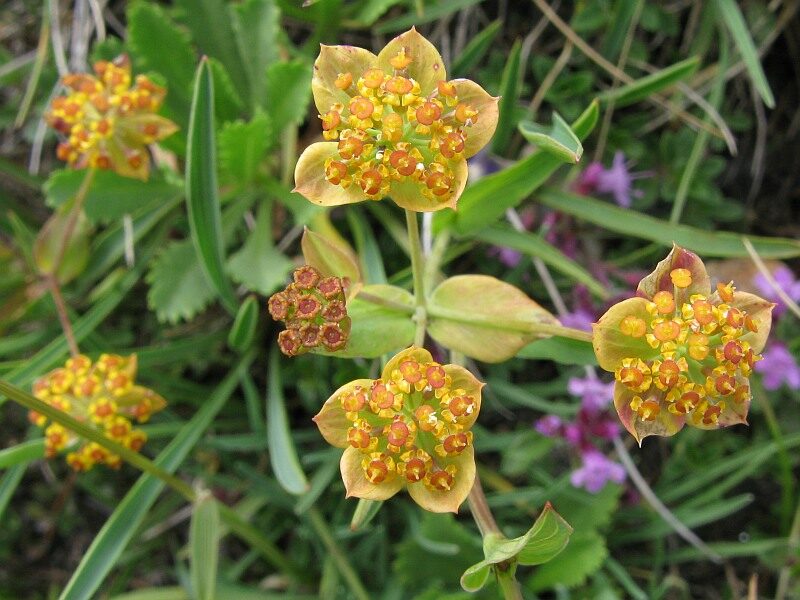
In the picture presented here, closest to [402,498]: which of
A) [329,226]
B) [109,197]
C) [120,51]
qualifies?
[329,226]

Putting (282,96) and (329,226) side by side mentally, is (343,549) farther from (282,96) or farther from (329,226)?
(282,96)

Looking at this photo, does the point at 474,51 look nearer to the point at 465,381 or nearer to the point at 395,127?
the point at 395,127

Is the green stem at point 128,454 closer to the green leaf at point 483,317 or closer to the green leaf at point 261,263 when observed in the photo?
the green leaf at point 261,263

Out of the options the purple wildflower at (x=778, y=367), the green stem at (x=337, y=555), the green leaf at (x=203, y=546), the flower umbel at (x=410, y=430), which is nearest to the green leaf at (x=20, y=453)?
the green leaf at (x=203, y=546)

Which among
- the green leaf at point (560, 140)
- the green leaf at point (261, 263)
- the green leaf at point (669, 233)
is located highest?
the green leaf at point (560, 140)

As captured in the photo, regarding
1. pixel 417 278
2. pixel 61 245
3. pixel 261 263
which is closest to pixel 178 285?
pixel 261 263


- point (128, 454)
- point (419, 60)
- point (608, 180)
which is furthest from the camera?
point (608, 180)

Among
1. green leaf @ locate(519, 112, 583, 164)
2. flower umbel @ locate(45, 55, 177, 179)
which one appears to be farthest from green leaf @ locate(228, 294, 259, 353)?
green leaf @ locate(519, 112, 583, 164)
